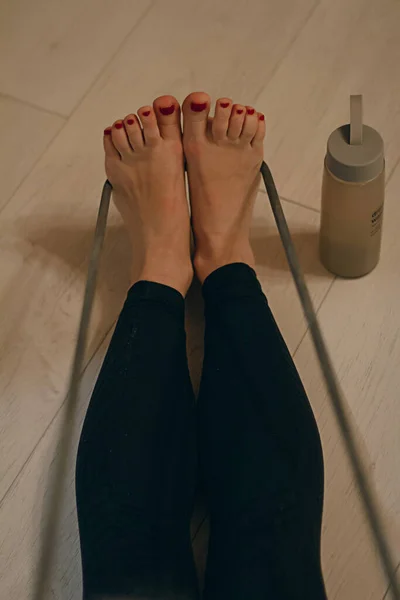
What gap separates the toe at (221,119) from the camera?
3.29 ft

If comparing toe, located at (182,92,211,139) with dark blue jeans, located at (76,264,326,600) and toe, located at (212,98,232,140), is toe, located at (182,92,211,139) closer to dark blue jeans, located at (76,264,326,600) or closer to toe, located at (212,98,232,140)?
toe, located at (212,98,232,140)

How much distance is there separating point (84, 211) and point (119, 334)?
35 cm

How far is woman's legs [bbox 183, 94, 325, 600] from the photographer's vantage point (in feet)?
2.35

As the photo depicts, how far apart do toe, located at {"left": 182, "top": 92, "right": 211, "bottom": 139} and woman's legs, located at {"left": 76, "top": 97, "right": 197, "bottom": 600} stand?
0.16 m

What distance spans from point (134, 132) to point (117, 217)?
16cm

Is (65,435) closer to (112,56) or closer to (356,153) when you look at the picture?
(356,153)

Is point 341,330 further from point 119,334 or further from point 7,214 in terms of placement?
point 7,214

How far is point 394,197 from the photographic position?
1.09 m

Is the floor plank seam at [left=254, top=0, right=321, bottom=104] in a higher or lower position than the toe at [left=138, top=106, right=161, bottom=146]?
higher

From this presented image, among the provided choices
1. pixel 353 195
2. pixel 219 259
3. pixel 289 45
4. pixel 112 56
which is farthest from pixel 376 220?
pixel 112 56

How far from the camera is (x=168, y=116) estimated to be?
3.28ft

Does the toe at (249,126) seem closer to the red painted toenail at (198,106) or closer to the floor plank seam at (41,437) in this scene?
the red painted toenail at (198,106)

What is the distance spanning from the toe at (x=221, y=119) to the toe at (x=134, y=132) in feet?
0.34

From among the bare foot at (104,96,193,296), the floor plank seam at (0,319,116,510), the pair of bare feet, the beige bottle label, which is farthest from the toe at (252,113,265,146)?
the floor plank seam at (0,319,116,510)
